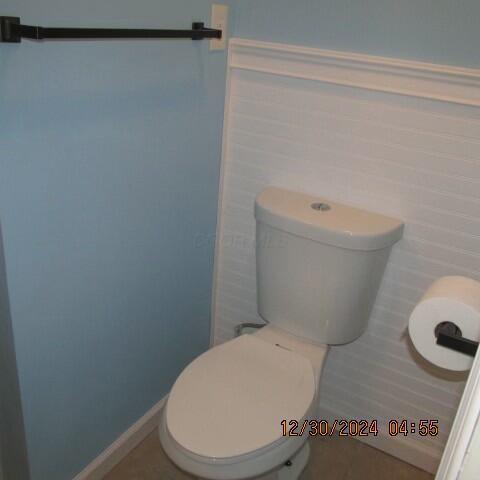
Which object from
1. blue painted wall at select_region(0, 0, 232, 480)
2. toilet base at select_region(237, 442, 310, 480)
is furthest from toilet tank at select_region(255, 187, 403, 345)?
toilet base at select_region(237, 442, 310, 480)

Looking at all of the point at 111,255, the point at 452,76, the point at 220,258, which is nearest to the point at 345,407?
the point at 220,258

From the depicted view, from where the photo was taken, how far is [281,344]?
1.61 meters

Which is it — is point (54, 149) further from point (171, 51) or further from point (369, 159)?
point (369, 159)

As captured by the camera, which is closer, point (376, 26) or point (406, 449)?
point (376, 26)

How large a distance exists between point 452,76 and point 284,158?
53cm

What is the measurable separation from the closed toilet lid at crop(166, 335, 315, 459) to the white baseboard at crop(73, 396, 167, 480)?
0.48 meters

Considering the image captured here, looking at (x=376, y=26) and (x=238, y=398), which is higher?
(x=376, y=26)

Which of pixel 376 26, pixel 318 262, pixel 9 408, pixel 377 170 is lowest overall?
pixel 9 408

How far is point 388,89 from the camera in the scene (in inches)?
55.4

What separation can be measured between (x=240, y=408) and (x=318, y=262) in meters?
0.46

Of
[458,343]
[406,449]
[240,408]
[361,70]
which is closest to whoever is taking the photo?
[458,343]

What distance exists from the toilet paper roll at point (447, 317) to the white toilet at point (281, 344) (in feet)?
1.73

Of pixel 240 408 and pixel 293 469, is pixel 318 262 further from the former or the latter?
pixel 293 469

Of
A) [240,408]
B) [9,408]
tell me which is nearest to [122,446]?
[9,408]
